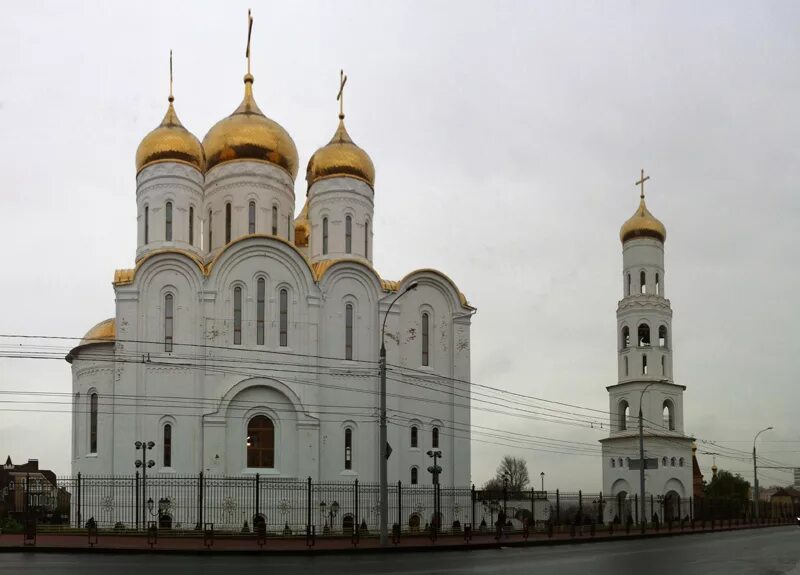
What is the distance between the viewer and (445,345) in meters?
41.9

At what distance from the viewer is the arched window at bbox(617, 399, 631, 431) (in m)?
54.8

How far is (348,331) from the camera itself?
39969mm

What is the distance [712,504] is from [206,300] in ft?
97.8

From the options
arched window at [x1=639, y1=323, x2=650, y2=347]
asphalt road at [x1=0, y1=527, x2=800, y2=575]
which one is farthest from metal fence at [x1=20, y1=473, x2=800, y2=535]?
arched window at [x1=639, y1=323, x2=650, y2=347]

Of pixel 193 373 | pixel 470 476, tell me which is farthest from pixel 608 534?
pixel 193 373

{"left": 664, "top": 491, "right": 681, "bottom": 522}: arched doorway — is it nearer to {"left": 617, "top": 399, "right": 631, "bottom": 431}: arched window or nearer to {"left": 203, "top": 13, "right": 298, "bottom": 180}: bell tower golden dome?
{"left": 617, "top": 399, "right": 631, "bottom": 431}: arched window

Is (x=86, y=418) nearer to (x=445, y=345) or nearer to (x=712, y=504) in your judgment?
(x=445, y=345)

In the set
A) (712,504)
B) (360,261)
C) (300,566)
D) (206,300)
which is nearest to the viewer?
(300,566)

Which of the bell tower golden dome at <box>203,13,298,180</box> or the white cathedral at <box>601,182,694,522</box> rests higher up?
the bell tower golden dome at <box>203,13,298,180</box>

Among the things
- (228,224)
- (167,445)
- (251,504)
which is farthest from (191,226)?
(251,504)

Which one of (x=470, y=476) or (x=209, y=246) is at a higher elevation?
(x=209, y=246)

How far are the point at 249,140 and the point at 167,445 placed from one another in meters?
12.8

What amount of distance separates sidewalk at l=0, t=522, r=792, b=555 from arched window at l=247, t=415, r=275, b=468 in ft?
25.5

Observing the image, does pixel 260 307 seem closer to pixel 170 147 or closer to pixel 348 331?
pixel 348 331
